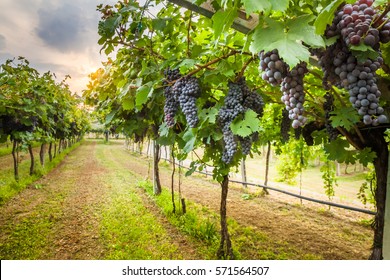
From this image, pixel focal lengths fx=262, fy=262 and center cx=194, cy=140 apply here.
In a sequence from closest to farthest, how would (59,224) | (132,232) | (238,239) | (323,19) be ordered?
(323,19)
(238,239)
(132,232)
(59,224)

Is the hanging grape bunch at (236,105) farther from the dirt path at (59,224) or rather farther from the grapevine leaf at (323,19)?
the dirt path at (59,224)

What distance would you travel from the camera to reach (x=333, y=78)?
3.68ft

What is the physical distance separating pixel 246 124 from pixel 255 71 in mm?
1374

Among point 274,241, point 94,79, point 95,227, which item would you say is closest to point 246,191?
point 274,241

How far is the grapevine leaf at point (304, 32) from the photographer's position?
917mm

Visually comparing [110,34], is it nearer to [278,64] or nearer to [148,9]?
[148,9]

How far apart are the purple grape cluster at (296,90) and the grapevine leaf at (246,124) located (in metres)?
0.77

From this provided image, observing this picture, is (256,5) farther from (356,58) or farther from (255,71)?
(255,71)

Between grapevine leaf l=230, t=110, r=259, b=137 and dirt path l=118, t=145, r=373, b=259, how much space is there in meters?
4.00

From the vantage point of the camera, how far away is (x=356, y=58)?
99 centimetres

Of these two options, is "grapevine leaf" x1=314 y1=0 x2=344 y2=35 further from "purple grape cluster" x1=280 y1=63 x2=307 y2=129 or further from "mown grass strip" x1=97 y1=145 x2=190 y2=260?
"mown grass strip" x1=97 y1=145 x2=190 y2=260

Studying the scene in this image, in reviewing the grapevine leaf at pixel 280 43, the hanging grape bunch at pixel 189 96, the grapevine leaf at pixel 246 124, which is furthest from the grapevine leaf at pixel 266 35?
the hanging grape bunch at pixel 189 96

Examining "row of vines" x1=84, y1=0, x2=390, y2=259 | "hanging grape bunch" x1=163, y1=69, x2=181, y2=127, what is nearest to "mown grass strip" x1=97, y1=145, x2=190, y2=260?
"row of vines" x1=84, y1=0, x2=390, y2=259

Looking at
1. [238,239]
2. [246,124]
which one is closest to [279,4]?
[246,124]
